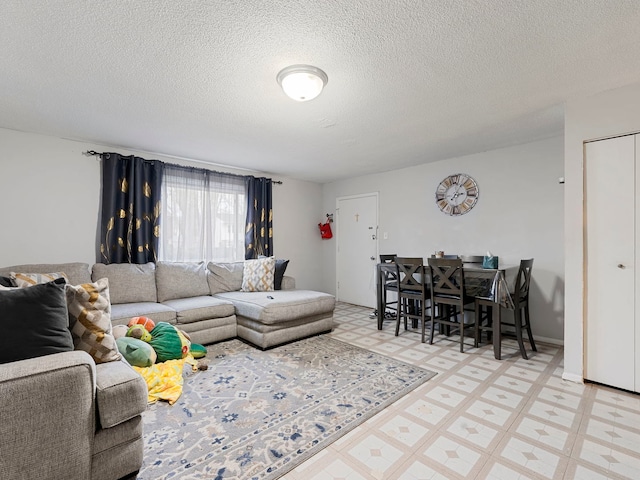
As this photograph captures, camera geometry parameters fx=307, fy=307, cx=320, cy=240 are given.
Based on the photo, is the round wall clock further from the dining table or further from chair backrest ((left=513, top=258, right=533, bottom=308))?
chair backrest ((left=513, top=258, right=533, bottom=308))

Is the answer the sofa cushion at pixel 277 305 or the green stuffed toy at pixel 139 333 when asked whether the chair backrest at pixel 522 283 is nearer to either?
the sofa cushion at pixel 277 305

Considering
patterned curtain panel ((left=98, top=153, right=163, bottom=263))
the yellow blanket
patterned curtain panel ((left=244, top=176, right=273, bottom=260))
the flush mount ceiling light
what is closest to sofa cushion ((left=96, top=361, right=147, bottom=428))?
the yellow blanket

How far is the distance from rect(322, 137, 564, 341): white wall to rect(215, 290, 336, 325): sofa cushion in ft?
6.03

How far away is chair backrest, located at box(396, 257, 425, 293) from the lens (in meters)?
3.55

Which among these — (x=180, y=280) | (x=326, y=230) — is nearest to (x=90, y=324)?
(x=180, y=280)

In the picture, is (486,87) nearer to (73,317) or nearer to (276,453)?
(276,453)

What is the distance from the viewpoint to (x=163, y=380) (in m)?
2.32

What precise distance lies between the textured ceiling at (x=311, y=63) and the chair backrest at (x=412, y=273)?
1.41 m

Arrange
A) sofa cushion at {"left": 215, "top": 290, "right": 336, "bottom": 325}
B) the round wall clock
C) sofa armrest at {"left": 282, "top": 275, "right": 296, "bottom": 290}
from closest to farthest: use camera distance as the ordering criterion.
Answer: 1. sofa cushion at {"left": 215, "top": 290, "right": 336, "bottom": 325}
2. the round wall clock
3. sofa armrest at {"left": 282, "top": 275, "right": 296, "bottom": 290}

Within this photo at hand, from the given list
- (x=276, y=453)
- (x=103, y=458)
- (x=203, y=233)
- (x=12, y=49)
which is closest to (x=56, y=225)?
(x=203, y=233)

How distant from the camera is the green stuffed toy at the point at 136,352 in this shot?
236 cm

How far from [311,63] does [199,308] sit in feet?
8.68

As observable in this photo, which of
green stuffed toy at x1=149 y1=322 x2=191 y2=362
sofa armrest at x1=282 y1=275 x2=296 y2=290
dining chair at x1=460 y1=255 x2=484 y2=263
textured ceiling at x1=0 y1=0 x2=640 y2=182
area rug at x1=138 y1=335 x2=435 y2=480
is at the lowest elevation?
area rug at x1=138 y1=335 x2=435 y2=480

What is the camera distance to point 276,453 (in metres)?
1.65
